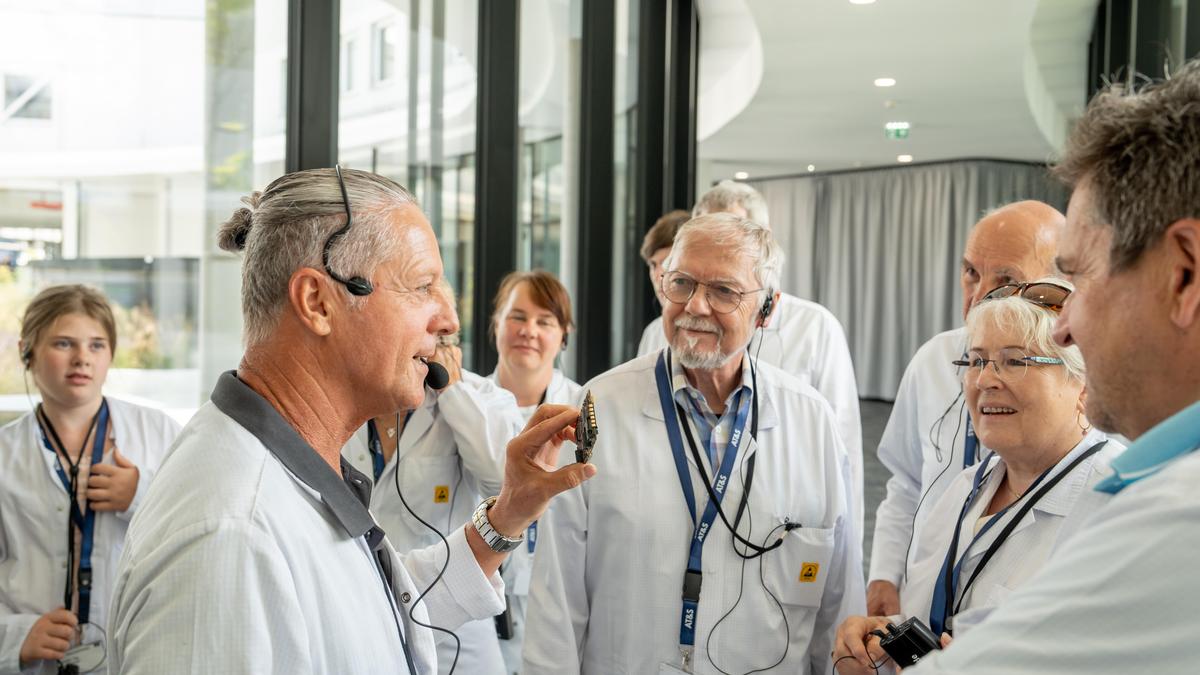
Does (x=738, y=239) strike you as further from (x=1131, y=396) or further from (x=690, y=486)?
(x=1131, y=396)

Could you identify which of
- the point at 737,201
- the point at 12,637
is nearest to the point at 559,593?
the point at 12,637

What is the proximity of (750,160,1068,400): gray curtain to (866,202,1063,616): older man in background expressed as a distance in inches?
498

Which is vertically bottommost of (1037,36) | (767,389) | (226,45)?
(767,389)

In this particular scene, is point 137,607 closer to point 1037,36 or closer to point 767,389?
point 767,389

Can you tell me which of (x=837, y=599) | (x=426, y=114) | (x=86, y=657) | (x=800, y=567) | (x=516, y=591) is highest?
(x=426, y=114)

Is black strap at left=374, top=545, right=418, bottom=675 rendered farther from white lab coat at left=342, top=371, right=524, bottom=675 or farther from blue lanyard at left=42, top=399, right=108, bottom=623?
blue lanyard at left=42, top=399, right=108, bottom=623

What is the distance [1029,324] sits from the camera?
78.7 inches

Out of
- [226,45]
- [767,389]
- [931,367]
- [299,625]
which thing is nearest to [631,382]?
[767,389]

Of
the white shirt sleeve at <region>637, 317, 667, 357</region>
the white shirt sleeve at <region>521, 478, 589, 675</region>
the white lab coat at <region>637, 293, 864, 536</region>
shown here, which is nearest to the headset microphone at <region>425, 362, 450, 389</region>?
the white shirt sleeve at <region>521, 478, 589, 675</region>

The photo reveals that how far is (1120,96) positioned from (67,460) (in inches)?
99.9

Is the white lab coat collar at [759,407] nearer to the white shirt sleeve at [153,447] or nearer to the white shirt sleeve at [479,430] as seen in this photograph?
the white shirt sleeve at [479,430]

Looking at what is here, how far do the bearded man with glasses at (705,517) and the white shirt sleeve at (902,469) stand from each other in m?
0.33

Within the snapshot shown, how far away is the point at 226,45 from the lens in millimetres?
2975

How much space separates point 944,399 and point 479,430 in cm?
132
